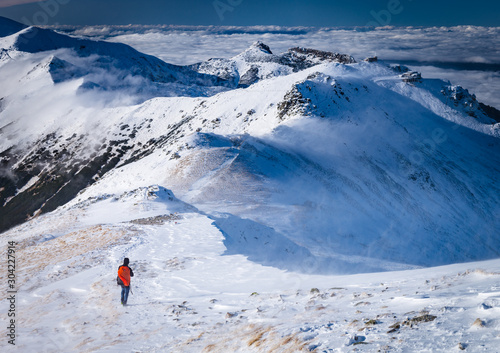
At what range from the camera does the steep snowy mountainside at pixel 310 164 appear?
32000 millimetres

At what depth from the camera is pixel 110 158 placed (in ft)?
305

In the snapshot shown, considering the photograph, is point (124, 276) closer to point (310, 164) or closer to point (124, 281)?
point (124, 281)

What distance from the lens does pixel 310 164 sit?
47188 mm

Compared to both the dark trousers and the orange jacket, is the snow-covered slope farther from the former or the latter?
the orange jacket

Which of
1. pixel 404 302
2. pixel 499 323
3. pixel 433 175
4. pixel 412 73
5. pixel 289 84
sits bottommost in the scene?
pixel 433 175

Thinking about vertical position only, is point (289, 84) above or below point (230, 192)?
above

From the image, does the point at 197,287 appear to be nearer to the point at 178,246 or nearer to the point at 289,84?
the point at 178,246

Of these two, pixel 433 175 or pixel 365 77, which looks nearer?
pixel 433 175

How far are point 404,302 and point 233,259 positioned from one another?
30.6 ft

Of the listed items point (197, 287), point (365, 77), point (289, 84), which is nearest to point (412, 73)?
point (365, 77)

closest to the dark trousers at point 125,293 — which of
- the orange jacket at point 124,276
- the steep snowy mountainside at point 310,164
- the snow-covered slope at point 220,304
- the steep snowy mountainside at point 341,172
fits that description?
the orange jacket at point 124,276

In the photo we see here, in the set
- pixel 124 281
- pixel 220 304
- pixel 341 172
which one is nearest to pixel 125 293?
pixel 124 281

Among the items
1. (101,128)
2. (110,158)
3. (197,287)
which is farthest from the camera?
(101,128)

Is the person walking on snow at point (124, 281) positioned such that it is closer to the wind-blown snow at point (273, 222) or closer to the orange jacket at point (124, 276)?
the orange jacket at point (124, 276)
